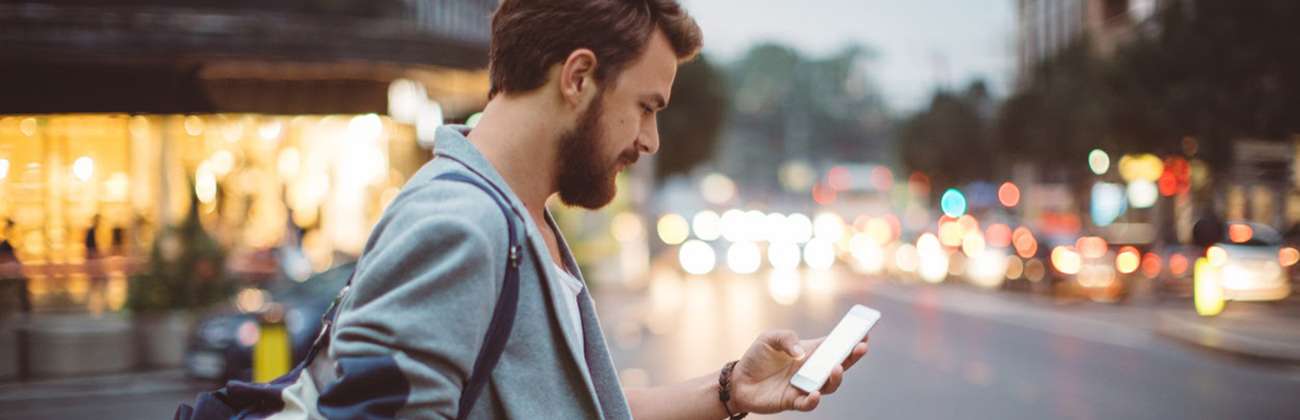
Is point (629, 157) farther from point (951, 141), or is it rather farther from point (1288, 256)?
point (951, 141)

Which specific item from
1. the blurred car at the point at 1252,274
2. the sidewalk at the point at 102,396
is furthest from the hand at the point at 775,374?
the blurred car at the point at 1252,274

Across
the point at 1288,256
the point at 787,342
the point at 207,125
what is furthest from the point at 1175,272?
the point at 787,342

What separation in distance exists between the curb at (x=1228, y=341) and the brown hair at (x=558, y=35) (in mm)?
14796

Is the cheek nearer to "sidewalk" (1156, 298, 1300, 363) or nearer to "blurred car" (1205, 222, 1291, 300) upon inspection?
"sidewalk" (1156, 298, 1300, 363)

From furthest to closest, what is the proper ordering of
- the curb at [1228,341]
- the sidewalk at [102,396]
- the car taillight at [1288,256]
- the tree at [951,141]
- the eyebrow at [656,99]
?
the tree at [951,141], the car taillight at [1288,256], the curb at [1228,341], the sidewalk at [102,396], the eyebrow at [656,99]

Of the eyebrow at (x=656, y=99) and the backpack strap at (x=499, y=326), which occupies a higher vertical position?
the eyebrow at (x=656, y=99)

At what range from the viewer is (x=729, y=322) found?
20.9 m

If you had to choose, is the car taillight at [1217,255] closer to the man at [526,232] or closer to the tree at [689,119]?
the man at [526,232]

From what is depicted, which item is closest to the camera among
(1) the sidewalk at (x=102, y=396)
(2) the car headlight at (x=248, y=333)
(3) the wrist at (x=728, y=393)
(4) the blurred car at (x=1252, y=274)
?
(3) the wrist at (x=728, y=393)

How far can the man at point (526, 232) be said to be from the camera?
1.77 m

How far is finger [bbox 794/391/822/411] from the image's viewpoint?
2.37 metres

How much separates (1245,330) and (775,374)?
55.1 ft

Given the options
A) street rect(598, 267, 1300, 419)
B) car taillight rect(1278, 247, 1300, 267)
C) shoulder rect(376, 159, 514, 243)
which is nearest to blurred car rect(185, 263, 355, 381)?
street rect(598, 267, 1300, 419)

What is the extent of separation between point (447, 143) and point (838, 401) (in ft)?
34.2
